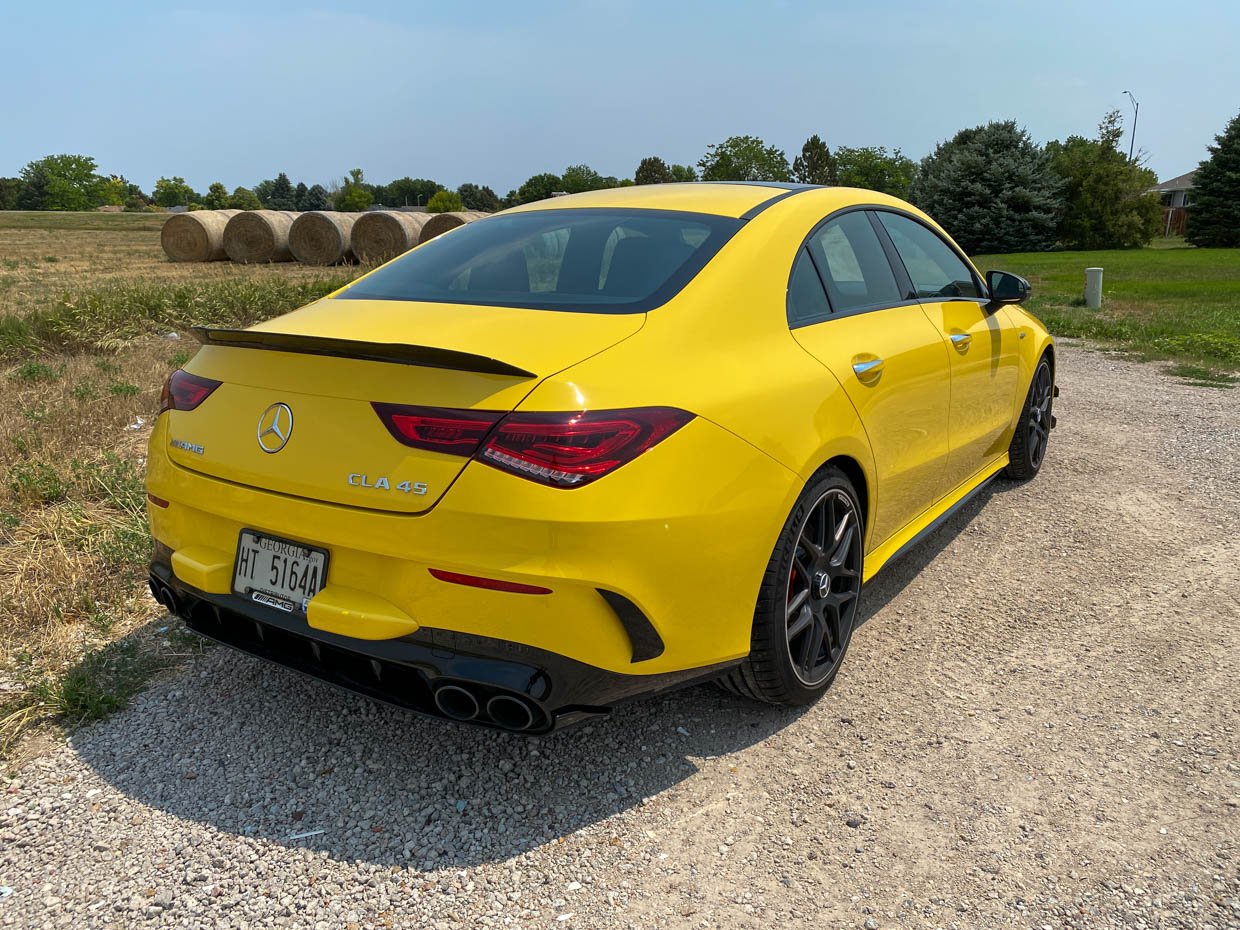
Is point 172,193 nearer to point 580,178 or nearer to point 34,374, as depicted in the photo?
point 580,178

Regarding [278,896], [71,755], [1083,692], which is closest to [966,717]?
[1083,692]

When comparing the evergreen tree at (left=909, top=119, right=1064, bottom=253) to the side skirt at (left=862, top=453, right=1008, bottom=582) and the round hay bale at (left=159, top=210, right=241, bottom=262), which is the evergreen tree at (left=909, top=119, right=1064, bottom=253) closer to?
the round hay bale at (left=159, top=210, right=241, bottom=262)

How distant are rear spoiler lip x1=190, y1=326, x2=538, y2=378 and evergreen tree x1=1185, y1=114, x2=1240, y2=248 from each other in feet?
139

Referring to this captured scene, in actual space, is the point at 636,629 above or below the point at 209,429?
below

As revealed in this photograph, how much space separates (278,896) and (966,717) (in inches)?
83.5

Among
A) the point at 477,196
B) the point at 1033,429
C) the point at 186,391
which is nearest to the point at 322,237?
the point at 1033,429

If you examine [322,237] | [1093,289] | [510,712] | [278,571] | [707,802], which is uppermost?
[322,237]

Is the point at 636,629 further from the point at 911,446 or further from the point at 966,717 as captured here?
the point at 911,446

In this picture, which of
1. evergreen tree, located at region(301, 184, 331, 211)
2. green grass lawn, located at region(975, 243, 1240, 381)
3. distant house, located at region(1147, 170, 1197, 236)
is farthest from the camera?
evergreen tree, located at region(301, 184, 331, 211)

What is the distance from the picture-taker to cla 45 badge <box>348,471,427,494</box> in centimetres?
223

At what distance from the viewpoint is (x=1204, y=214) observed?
122ft

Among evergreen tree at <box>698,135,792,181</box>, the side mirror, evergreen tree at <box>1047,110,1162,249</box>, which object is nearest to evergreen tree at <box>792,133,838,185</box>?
evergreen tree at <box>698,135,792,181</box>

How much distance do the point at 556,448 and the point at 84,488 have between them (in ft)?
12.4

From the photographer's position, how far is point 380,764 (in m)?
2.79
